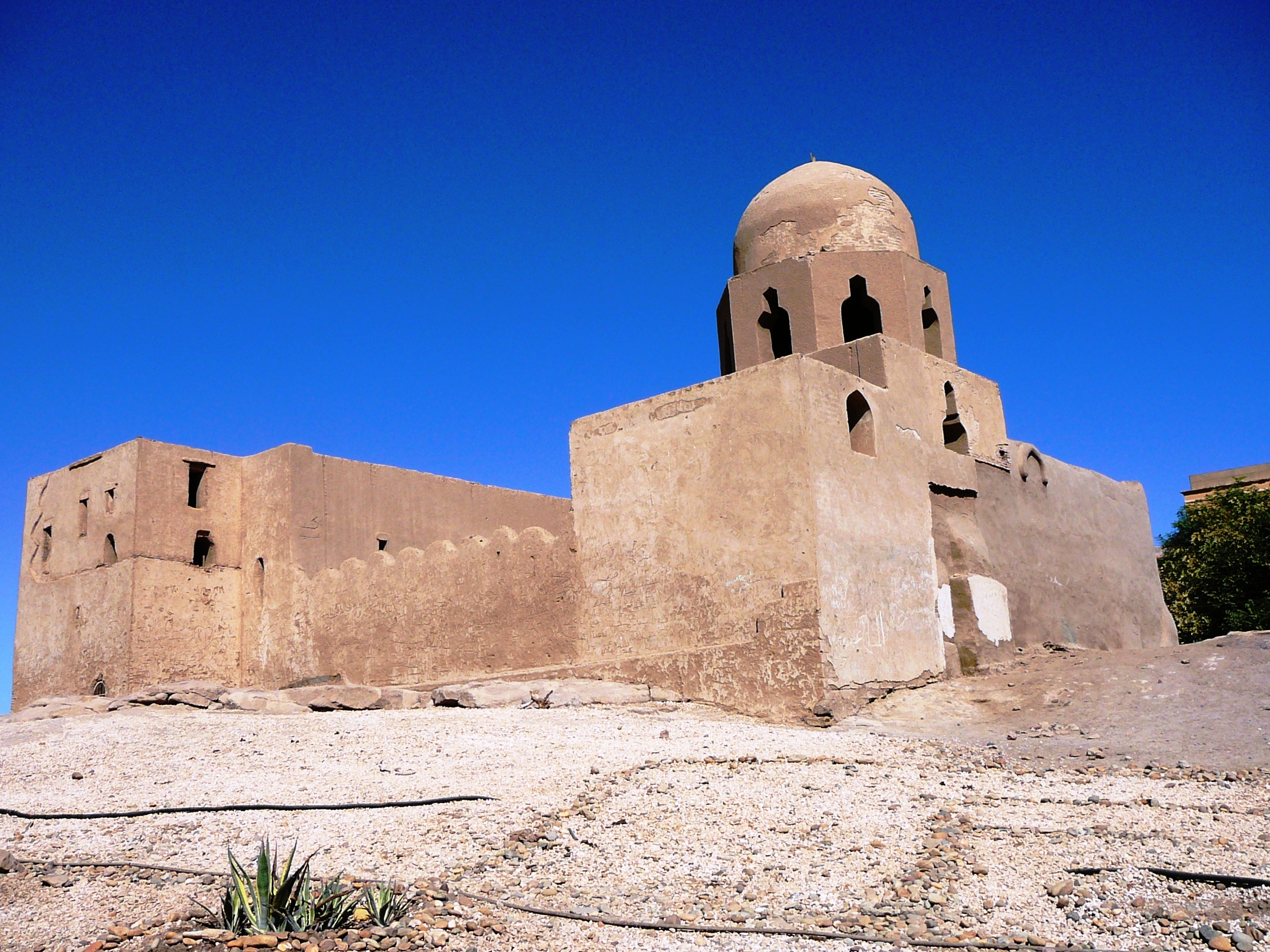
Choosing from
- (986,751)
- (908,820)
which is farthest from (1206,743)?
(908,820)

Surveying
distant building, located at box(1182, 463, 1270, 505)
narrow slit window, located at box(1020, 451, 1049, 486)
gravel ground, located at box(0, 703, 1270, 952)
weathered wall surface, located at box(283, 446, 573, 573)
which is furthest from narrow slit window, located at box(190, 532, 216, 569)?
distant building, located at box(1182, 463, 1270, 505)

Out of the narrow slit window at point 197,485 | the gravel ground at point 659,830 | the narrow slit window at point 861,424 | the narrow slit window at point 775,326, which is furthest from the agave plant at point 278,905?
the narrow slit window at point 197,485

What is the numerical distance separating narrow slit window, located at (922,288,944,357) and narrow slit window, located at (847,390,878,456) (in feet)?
7.99

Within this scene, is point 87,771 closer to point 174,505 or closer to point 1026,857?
point 1026,857

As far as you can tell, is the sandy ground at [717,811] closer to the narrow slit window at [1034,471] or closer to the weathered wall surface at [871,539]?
the weathered wall surface at [871,539]

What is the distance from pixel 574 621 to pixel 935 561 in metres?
3.84

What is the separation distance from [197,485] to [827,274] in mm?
9156

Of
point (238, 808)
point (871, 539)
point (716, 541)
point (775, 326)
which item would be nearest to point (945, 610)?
point (871, 539)

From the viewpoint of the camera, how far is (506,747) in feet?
26.8

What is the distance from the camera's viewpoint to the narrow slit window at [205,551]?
1566 cm

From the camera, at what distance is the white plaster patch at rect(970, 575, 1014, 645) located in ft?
39.2

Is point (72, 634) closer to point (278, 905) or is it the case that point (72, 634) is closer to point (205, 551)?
point (205, 551)

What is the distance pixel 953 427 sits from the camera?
13094 mm

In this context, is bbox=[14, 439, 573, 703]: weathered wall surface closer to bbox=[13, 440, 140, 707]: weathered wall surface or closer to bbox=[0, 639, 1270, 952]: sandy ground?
bbox=[13, 440, 140, 707]: weathered wall surface
